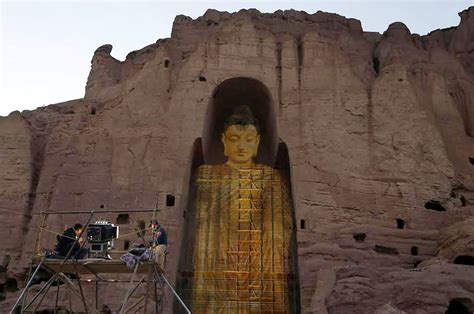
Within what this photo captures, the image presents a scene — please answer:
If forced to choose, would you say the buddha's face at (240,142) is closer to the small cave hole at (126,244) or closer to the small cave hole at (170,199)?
the small cave hole at (170,199)

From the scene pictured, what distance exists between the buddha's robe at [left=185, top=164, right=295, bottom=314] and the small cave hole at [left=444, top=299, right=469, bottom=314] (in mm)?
4353

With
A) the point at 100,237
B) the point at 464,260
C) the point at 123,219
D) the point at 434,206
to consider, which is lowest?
the point at 100,237

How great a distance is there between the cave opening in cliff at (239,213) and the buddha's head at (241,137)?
1.1 inches

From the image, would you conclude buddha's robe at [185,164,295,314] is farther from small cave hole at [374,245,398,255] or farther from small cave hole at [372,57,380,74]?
small cave hole at [372,57,380,74]

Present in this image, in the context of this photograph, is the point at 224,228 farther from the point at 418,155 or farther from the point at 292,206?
the point at 418,155

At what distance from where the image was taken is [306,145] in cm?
1591

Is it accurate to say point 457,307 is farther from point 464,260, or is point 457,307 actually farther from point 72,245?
point 72,245

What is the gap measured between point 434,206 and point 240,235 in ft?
16.4

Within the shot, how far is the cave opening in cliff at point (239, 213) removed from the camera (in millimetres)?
15398

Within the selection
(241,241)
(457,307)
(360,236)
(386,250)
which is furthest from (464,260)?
(241,241)

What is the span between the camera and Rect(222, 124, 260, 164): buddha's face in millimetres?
17942

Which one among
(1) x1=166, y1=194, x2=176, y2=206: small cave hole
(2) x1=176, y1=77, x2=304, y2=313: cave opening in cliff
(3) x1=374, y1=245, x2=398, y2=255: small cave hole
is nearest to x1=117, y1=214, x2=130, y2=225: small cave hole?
(1) x1=166, y1=194, x2=176, y2=206: small cave hole

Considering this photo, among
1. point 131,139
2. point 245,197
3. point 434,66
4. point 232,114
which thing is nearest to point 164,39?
point 232,114

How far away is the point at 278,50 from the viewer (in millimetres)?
17891
